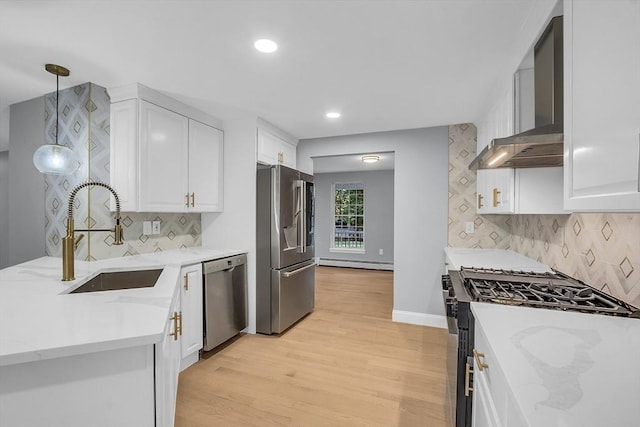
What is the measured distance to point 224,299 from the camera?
113 inches

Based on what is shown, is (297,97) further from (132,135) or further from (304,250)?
(304,250)

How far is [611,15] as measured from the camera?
85 centimetres

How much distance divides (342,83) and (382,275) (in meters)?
4.83

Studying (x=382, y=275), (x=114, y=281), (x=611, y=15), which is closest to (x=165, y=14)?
(x=114, y=281)

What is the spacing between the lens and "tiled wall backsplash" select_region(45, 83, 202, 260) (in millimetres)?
2408

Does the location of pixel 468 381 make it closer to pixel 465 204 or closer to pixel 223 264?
pixel 223 264

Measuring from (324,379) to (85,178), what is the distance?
8.21 ft

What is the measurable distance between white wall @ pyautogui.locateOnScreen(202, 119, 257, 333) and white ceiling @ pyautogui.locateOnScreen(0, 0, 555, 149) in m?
0.46

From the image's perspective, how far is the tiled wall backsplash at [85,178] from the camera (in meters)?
2.41

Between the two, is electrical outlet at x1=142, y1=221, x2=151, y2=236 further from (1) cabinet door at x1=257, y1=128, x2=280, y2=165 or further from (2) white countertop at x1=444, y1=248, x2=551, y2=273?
(2) white countertop at x1=444, y1=248, x2=551, y2=273

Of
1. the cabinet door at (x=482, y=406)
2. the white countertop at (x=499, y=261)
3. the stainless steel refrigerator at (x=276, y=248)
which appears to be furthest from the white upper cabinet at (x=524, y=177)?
the stainless steel refrigerator at (x=276, y=248)

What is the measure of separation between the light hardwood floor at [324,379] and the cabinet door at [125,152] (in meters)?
1.51

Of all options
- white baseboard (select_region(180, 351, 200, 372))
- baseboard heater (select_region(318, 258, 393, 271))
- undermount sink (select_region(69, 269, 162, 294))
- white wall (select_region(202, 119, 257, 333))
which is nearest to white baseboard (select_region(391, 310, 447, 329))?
white wall (select_region(202, 119, 257, 333))

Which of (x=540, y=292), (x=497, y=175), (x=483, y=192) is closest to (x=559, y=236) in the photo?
(x=497, y=175)
